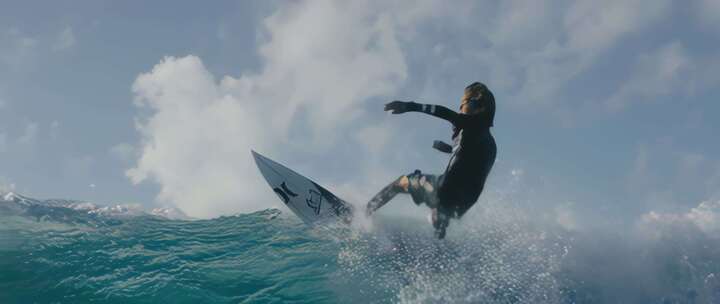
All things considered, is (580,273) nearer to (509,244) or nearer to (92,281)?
(509,244)

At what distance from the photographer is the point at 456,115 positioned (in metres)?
5.68

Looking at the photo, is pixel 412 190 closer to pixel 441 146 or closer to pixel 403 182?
pixel 403 182

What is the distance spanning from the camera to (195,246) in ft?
38.3

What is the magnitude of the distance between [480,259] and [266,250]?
599 cm

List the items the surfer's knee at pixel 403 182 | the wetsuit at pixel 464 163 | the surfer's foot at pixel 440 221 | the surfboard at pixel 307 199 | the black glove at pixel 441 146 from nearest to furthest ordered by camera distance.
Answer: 1. the wetsuit at pixel 464 163
2. the black glove at pixel 441 146
3. the surfer's foot at pixel 440 221
4. the surfer's knee at pixel 403 182
5. the surfboard at pixel 307 199

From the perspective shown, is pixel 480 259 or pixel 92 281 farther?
pixel 92 281

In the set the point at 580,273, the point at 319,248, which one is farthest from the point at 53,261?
the point at 580,273

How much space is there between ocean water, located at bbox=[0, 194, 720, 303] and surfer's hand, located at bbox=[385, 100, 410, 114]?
3.82 meters

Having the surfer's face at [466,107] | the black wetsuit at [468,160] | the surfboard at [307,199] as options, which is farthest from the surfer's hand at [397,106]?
the surfboard at [307,199]

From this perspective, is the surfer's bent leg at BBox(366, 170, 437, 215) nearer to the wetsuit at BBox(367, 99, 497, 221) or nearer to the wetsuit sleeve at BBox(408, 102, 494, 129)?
the wetsuit at BBox(367, 99, 497, 221)

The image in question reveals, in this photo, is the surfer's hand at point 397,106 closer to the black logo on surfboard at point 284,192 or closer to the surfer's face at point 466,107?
the surfer's face at point 466,107

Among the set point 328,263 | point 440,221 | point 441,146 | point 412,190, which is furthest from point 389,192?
point 328,263

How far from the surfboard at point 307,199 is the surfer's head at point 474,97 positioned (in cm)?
349

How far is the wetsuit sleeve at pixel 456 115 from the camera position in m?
5.39
